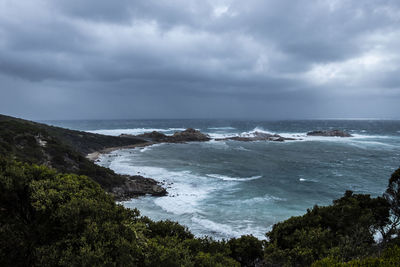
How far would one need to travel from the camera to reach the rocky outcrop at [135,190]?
27.8 m

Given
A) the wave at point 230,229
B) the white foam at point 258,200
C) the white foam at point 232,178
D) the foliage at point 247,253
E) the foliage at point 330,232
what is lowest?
the wave at point 230,229

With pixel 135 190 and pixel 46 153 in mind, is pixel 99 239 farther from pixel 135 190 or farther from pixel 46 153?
pixel 46 153

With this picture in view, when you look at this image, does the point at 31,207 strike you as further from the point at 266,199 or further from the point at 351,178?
the point at 351,178

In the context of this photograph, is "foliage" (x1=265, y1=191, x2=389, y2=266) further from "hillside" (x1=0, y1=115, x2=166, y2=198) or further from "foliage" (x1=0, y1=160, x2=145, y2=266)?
"hillside" (x1=0, y1=115, x2=166, y2=198)

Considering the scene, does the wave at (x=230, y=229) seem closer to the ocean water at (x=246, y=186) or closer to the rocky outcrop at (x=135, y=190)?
the ocean water at (x=246, y=186)

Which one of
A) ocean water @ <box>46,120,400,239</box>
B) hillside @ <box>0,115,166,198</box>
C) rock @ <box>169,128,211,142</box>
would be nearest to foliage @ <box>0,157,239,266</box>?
ocean water @ <box>46,120,400,239</box>

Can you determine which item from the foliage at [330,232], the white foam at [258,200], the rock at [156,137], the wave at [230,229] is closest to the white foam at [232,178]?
the white foam at [258,200]

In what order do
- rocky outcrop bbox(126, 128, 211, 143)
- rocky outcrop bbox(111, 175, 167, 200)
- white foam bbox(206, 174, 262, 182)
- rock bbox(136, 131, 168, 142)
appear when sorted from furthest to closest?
rock bbox(136, 131, 168, 142), rocky outcrop bbox(126, 128, 211, 143), white foam bbox(206, 174, 262, 182), rocky outcrop bbox(111, 175, 167, 200)

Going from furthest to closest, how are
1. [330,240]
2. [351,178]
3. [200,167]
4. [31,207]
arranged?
1. [200,167]
2. [351,178]
3. [330,240]
4. [31,207]

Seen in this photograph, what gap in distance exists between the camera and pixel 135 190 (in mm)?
29125

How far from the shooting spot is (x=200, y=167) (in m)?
43.6

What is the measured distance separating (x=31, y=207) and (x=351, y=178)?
1603 inches

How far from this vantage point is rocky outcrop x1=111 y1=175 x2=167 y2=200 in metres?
27.8

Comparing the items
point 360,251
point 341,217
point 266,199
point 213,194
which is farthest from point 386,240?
point 213,194
